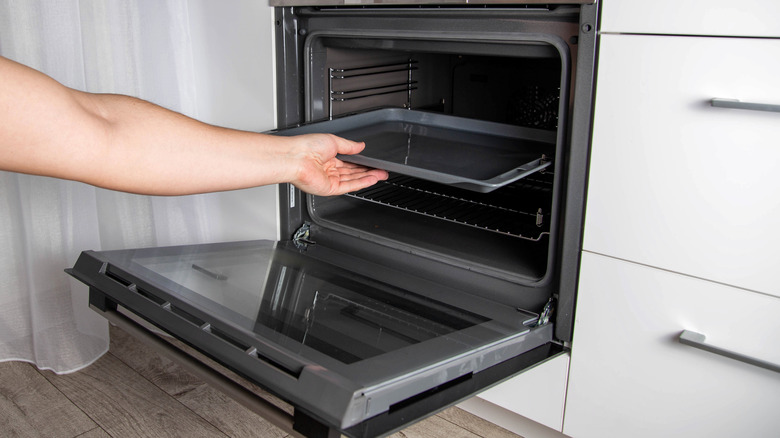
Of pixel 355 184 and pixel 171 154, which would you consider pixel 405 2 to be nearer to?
pixel 355 184

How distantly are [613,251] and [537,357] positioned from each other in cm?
19

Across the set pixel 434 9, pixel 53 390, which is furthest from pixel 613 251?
pixel 53 390

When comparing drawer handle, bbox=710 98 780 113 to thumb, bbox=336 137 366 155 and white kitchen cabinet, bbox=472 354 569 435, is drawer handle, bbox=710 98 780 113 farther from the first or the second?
thumb, bbox=336 137 366 155

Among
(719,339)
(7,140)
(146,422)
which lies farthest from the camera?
(146,422)

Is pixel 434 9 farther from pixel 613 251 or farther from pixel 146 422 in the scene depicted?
pixel 146 422

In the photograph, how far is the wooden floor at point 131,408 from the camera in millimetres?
1329

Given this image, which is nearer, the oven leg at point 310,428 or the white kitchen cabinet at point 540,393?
the oven leg at point 310,428

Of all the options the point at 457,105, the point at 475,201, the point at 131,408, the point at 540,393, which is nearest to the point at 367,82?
the point at 457,105

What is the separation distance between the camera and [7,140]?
0.76m

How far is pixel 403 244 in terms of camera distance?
47.7 inches

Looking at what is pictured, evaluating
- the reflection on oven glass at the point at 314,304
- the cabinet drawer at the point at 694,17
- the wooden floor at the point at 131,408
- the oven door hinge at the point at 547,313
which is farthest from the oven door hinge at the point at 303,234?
the cabinet drawer at the point at 694,17

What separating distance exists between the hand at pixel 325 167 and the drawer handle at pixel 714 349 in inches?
22.2

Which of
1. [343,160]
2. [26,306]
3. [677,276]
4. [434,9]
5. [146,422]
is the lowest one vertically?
[146,422]

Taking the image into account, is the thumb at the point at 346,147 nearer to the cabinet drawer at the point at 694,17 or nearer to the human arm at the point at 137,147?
the human arm at the point at 137,147
